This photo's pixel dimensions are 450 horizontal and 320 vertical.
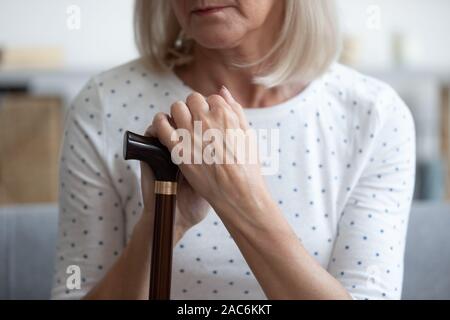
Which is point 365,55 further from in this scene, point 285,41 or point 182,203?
point 182,203

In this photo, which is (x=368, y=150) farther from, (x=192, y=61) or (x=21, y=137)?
(x=21, y=137)

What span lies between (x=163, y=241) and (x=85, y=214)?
0.67ft

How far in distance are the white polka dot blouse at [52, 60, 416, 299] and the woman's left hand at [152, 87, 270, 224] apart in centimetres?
16

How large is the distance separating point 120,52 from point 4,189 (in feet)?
4.61

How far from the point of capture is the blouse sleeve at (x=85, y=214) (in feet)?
2.34

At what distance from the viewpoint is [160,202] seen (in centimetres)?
53

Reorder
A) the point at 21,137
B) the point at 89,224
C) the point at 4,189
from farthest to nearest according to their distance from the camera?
the point at 21,137
the point at 4,189
the point at 89,224

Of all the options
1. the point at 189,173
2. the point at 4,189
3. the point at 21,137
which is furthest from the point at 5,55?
the point at 189,173

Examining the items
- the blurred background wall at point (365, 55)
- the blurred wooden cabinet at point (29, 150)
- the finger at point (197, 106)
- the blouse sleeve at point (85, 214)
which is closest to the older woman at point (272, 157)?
the blouse sleeve at point (85, 214)

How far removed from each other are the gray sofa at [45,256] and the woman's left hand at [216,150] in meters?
0.42

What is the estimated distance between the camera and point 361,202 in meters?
0.73

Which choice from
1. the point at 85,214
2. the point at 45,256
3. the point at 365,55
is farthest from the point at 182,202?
the point at 365,55

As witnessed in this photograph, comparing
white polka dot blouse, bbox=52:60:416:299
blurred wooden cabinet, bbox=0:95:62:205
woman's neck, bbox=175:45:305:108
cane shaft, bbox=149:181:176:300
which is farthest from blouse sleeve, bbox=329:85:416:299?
blurred wooden cabinet, bbox=0:95:62:205

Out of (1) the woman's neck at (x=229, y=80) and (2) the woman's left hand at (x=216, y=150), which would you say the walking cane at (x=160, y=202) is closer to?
(2) the woman's left hand at (x=216, y=150)
